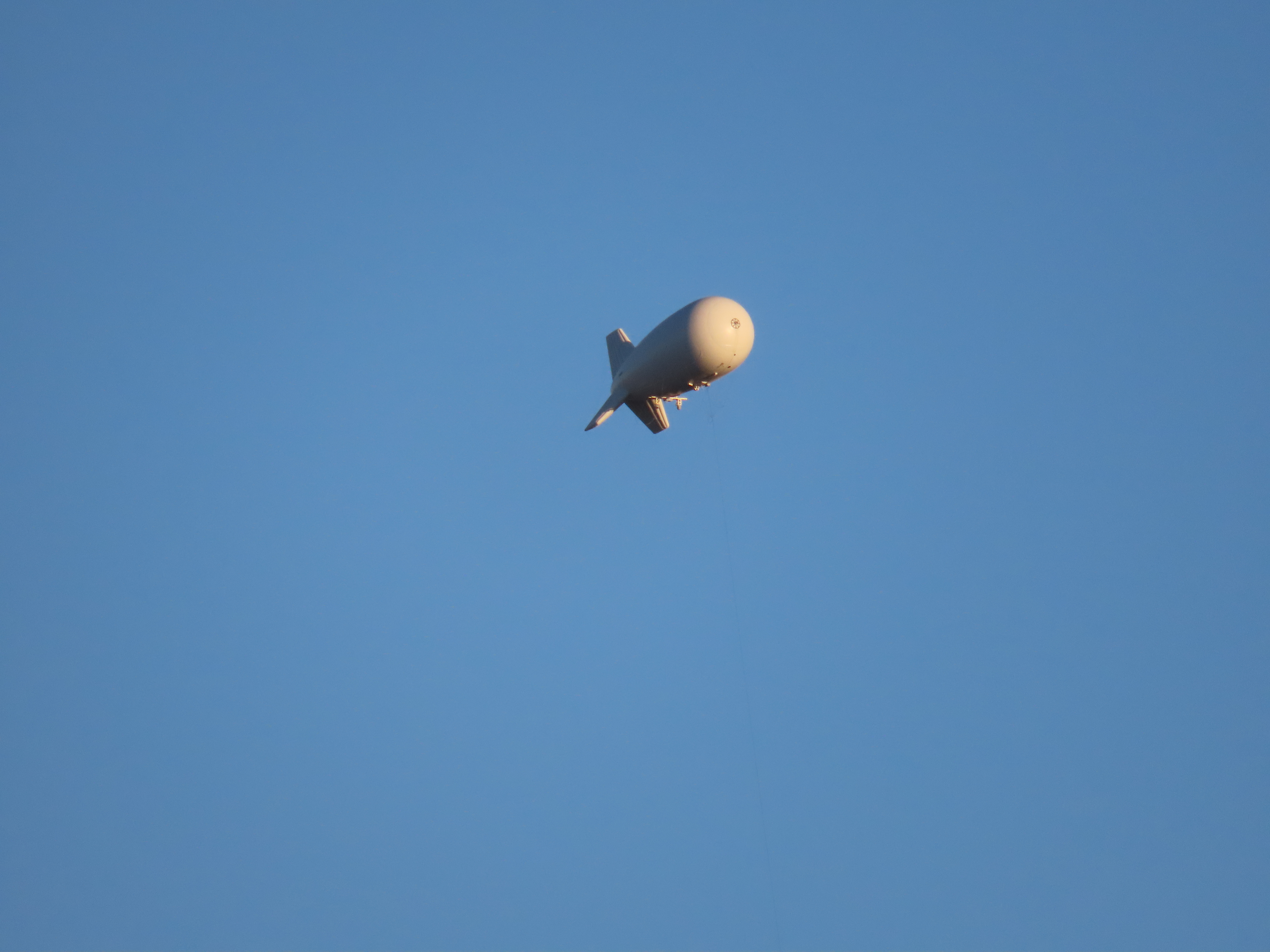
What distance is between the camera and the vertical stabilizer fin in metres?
46.1

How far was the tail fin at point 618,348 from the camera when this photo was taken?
4906cm

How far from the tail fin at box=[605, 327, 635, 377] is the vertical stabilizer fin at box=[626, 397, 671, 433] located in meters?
2.66

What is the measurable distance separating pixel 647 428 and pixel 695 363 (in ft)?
15.8

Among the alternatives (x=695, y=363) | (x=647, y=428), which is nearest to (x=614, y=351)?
(x=647, y=428)

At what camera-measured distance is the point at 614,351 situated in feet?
163

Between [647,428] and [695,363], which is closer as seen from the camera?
[695,363]

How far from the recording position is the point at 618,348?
4975cm

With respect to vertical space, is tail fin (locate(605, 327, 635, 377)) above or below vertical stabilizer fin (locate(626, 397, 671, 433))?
above

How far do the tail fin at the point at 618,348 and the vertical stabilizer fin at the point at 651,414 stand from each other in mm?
2661

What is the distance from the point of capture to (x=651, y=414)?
46406 mm

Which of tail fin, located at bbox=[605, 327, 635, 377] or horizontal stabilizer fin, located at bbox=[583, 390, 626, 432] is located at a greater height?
tail fin, located at bbox=[605, 327, 635, 377]

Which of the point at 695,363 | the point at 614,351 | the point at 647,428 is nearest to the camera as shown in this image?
the point at 695,363

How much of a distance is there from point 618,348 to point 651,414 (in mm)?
4599

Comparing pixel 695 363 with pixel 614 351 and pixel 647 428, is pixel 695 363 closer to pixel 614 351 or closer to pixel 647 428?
pixel 647 428
